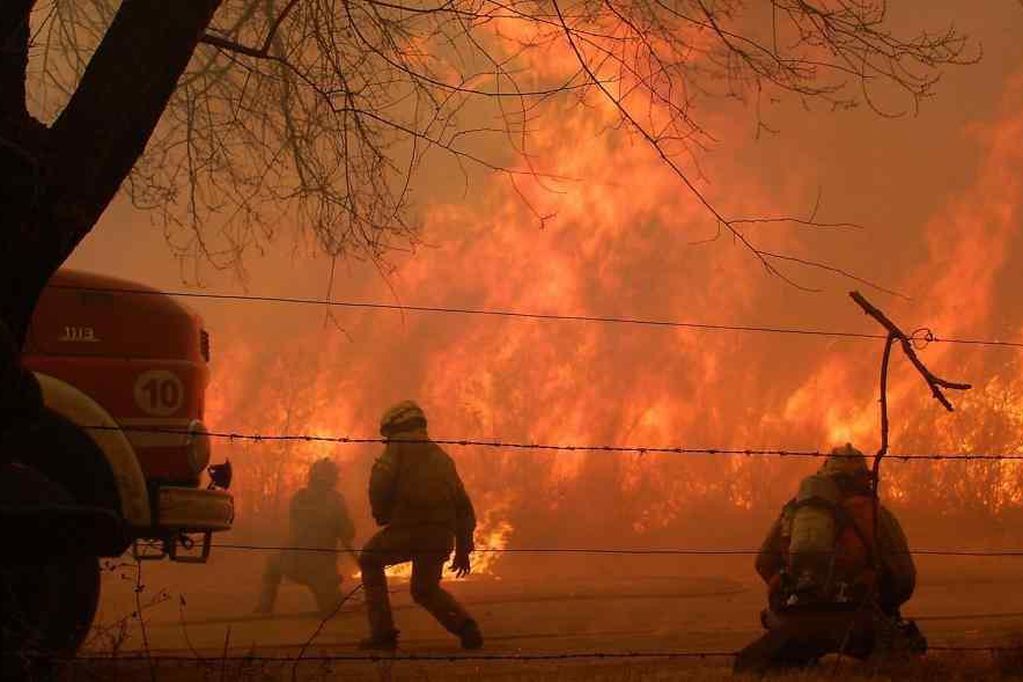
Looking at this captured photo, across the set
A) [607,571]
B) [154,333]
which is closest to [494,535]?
[607,571]

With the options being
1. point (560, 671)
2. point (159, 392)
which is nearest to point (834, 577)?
point (560, 671)

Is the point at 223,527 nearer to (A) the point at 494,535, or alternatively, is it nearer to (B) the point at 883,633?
(B) the point at 883,633

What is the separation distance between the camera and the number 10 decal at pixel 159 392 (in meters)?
8.24

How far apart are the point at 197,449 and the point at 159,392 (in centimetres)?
41

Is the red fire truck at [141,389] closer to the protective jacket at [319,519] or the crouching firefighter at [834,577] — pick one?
the crouching firefighter at [834,577]

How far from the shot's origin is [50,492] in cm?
494

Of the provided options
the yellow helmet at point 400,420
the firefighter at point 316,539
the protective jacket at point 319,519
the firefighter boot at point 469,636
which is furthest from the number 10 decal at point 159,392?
the protective jacket at point 319,519

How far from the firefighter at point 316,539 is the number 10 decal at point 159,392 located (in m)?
5.08

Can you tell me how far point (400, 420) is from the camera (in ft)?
29.9

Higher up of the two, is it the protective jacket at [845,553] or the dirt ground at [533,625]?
the protective jacket at [845,553]

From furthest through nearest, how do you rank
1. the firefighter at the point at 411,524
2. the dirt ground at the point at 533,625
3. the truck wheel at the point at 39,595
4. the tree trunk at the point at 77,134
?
the firefighter at the point at 411,524 → the dirt ground at the point at 533,625 → the tree trunk at the point at 77,134 → the truck wheel at the point at 39,595

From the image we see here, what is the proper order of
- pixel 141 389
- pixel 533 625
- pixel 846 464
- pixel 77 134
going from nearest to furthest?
pixel 77 134 < pixel 846 464 < pixel 141 389 < pixel 533 625

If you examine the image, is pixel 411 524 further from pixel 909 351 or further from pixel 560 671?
pixel 909 351

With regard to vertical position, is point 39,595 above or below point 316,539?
below
